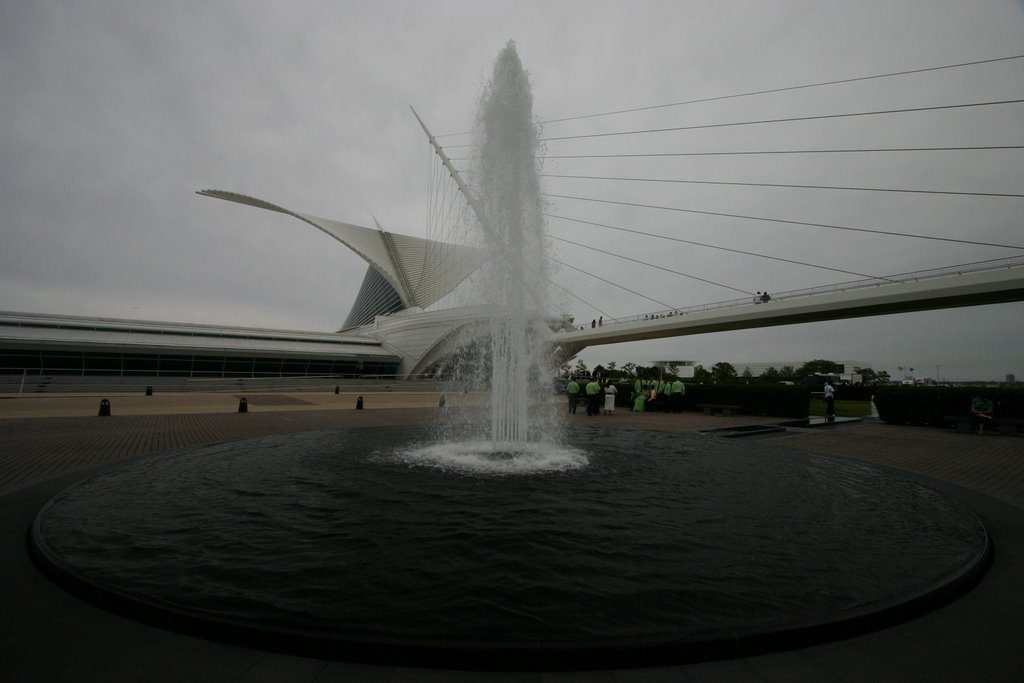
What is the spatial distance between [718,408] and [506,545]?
19.7 meters

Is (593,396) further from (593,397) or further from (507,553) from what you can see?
(507,553)

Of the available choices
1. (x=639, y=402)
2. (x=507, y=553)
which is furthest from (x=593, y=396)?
(x=507, y=553)

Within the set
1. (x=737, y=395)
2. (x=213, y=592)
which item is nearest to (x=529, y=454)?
(x=213, y=592)

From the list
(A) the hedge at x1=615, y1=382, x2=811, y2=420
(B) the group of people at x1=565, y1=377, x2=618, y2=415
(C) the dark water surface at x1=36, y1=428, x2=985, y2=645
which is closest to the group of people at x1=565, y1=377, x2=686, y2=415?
(B) the group of people at x1=565, y1=377, x2=618, y2=415

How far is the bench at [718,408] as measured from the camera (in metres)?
20.2

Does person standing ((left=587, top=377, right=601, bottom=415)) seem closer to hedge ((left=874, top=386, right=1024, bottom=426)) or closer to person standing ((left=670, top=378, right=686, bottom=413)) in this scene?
person standing ((left=670, top=378, right=686, bottom=413))

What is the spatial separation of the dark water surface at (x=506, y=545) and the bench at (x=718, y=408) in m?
13.1

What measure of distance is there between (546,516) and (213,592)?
117 inches

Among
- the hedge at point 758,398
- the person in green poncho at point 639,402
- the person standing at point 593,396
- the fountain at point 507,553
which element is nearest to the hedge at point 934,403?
the hedge at point 758,398

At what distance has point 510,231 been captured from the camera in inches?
436

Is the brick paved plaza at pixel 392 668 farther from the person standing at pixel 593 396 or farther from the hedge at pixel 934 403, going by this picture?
the person standing at pixel 593 396

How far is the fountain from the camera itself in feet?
8.89

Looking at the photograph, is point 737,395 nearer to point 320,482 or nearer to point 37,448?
point 320,482

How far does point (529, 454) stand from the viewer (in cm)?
888
